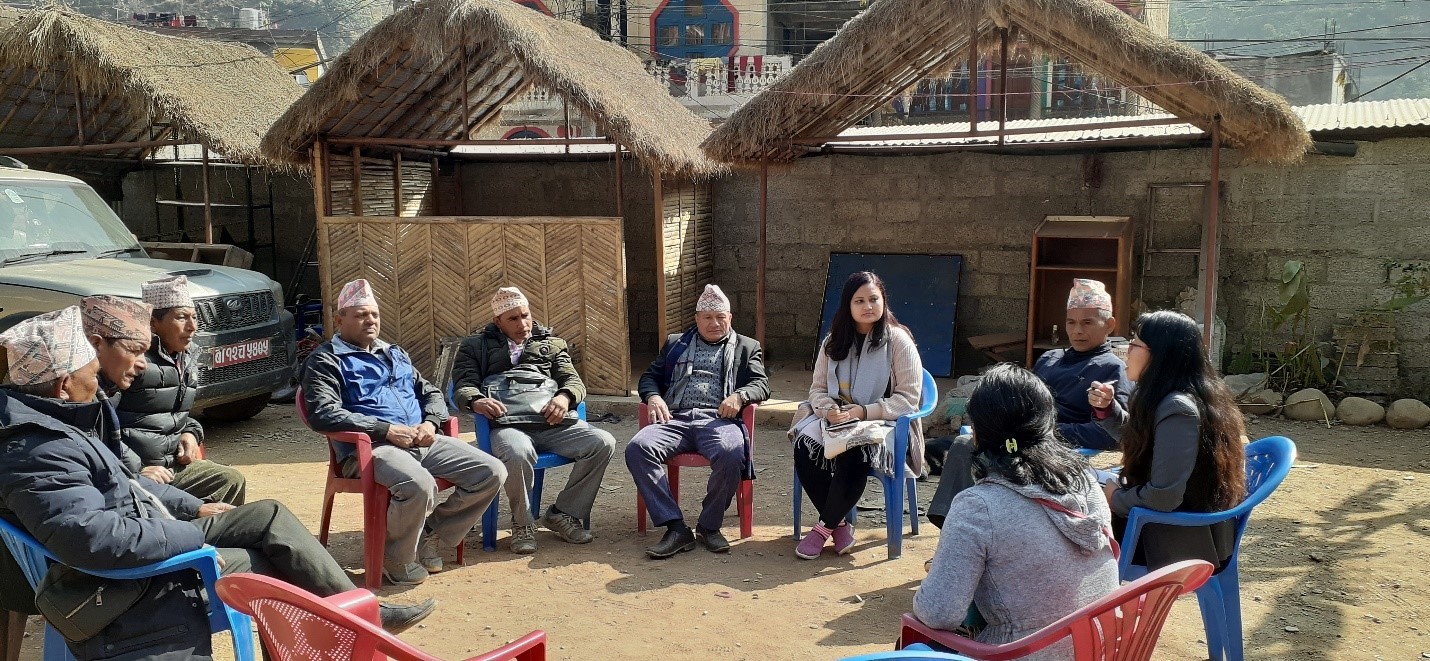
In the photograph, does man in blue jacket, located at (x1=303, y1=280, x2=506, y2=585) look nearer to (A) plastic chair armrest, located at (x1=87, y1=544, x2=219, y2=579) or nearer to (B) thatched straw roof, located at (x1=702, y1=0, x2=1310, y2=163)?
(A) plastic chair armrest, located at (x1=87, y1=544, x2=219, y2=579)

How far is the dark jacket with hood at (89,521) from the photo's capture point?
2678 millimetres

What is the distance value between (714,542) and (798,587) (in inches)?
22.9

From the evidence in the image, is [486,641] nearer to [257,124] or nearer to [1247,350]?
[1247,350]

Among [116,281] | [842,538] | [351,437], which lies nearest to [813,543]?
[842,538]

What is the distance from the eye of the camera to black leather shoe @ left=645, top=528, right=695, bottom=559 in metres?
4.85

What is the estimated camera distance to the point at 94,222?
25.0 ft

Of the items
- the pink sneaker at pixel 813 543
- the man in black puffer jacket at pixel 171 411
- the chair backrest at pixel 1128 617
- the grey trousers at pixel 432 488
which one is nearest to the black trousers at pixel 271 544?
the man in black puffer jacket at pixel 171 411

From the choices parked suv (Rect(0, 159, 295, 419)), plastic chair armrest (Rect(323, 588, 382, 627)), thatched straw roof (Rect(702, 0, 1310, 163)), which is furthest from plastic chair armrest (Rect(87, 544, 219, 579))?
thatched straw roof (Rect(702, 0, 1310, 163))

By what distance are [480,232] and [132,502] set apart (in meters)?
5.65

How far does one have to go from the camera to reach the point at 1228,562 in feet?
11.3

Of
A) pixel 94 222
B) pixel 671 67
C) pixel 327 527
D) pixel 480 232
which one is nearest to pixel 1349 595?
pixel 327 527

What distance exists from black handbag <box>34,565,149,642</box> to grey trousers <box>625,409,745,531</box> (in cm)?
241

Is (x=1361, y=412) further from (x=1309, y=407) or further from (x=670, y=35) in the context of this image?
(x=670, y=35)

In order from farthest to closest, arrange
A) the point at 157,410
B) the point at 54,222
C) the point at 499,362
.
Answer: the point at 54,222
the point at 499,362
the point at 157,410
